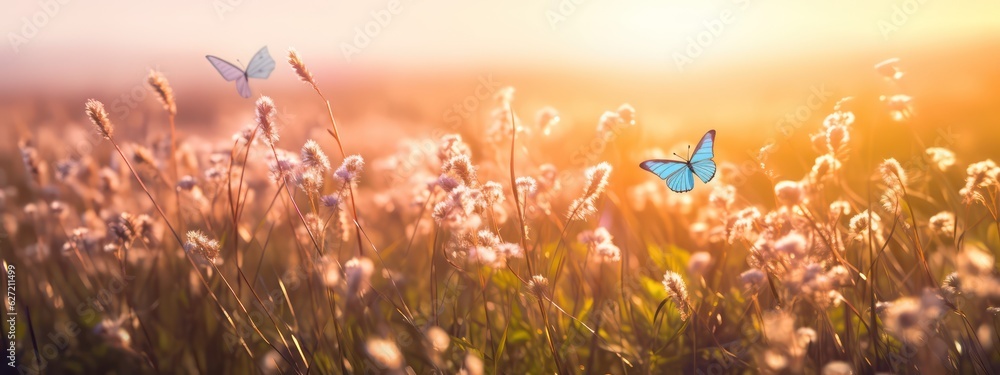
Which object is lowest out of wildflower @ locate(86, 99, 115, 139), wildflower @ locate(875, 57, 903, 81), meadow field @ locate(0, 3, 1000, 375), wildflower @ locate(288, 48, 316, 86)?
meadow field @ locate(0, 3, 1000, 375)

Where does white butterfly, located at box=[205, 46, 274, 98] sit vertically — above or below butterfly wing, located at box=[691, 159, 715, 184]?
above

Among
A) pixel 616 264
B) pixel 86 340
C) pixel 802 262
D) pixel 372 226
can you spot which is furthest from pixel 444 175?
pixel 372 226

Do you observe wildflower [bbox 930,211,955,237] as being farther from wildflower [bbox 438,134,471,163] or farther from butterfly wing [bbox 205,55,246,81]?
butterfly wing [bbox 205,55,246,81]

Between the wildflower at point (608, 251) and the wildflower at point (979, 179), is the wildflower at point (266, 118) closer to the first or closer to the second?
the wildflower at point (608, 251)

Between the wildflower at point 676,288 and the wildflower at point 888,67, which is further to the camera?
the wildflower at point 888,67

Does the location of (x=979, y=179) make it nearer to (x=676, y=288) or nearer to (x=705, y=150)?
(x=705, y=150)

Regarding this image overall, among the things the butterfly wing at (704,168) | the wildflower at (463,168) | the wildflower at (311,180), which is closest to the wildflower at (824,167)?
the butterfly wing at (704,168)

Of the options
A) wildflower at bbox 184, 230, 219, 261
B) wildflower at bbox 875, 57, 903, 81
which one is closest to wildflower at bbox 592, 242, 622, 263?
wildflower at bbox 184, 230, 219, 261
